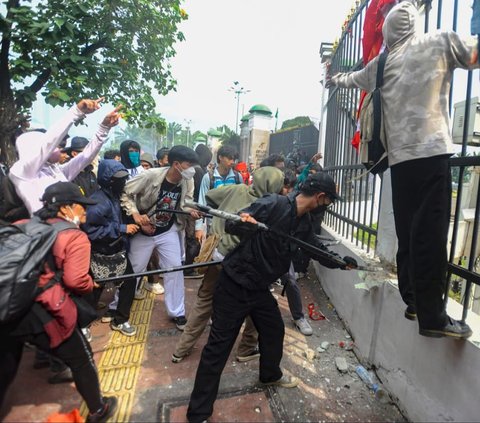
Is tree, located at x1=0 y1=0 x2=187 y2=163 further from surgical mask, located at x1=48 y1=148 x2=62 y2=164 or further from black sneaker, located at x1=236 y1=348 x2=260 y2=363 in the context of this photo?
black sneaker, located at x1=236 y1=348 x2=260 y2=363

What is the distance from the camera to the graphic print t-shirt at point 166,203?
11.5 feet

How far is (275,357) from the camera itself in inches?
102

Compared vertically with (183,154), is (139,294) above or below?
below

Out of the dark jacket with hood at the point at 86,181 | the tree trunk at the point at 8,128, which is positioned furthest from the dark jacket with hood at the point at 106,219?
the tree trunk at the point at 8,128

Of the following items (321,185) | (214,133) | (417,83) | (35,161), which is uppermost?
(214,133)


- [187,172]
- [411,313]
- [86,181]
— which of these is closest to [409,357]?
[411,313]

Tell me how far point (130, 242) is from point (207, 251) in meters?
0.98

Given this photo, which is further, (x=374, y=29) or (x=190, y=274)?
(x=190, y=274)

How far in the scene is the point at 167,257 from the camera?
3.58 meters

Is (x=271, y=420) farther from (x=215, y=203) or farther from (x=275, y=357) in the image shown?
(x=215, y=203)

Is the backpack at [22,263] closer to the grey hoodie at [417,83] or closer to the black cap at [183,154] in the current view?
the black cap at [183,154]

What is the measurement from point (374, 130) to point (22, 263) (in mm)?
2241

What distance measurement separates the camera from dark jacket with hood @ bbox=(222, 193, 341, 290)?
7.48ft

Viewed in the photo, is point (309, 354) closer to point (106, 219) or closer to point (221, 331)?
point (221, 331)
